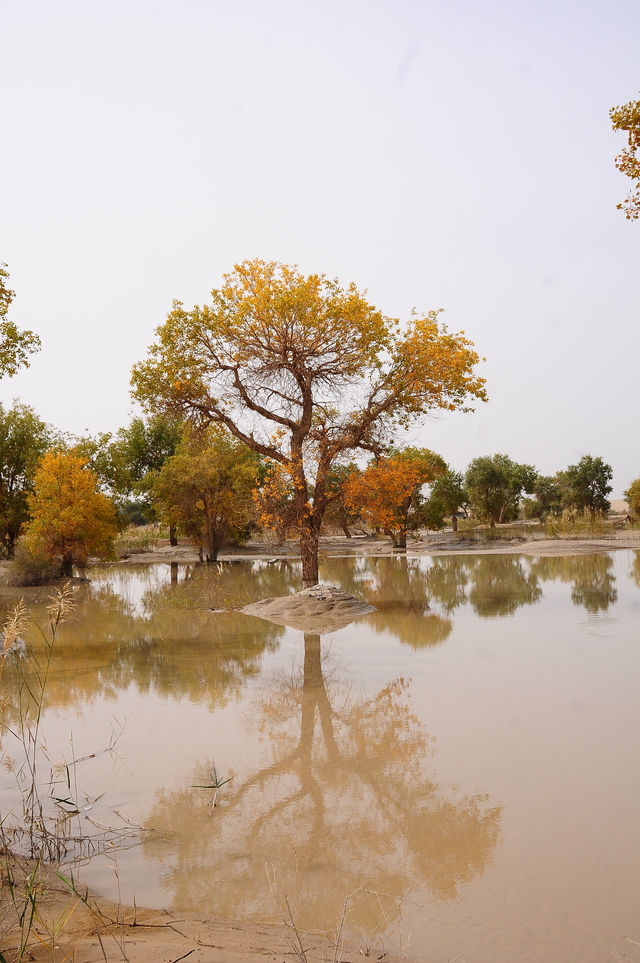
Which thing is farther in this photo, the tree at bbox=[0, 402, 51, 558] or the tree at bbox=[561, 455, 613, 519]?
the tree at bbox=[561, 455, 613, 519]

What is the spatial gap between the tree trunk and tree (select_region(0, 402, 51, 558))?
23311 mm

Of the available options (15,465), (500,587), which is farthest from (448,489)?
(500,587)

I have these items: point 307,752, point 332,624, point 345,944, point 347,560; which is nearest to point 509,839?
point 345,944

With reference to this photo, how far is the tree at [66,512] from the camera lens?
2911cm

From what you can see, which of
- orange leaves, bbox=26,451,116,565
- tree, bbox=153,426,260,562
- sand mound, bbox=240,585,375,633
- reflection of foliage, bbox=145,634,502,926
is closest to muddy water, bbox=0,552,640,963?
reflection of foliage, bbox=145,634,502,926

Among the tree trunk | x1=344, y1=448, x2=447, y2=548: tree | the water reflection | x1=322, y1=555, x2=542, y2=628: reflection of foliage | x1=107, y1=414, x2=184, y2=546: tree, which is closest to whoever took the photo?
the water reflection

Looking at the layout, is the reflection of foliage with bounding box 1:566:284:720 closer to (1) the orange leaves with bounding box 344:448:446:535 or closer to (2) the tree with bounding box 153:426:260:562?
(1) the orange leaves with bounding box 344:448:446:535

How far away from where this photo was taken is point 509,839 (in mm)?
4957

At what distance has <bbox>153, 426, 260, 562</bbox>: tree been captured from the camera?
133 feet

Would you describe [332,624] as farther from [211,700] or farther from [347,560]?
[347,560]

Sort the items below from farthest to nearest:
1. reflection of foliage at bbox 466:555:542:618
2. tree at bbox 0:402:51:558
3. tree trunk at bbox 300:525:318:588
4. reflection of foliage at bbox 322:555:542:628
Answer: tree at bbox 0:402:51:558 → tree trunk at bbox 300:525:318:588 → reflection of foliage at bbox 466:555:542:618 → reflection of foliage at bbox 322:555:542:628

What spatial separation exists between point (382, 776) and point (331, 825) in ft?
3.76

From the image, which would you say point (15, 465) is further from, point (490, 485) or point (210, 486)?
point (490, 485)

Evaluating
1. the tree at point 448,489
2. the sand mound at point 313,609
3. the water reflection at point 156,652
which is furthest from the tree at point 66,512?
the tree at point 448,489
